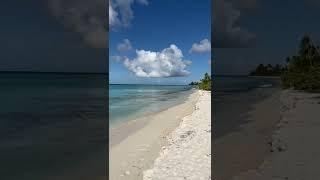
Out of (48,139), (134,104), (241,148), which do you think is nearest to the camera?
(241,148)

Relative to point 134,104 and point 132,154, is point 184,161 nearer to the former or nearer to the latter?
point 132,154

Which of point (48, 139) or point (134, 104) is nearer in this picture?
point (48, 139)

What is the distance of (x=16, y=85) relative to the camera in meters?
11.7

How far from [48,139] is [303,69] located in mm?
7148

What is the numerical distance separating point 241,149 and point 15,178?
240cm

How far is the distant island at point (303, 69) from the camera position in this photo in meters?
9.27

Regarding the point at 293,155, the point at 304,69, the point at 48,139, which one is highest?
the point at 304,69

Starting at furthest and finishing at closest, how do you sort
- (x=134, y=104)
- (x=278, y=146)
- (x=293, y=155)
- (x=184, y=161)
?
(x=134, y=104)
(x=278, y=146)
(x=184, y=161)
(x=293, y=155)

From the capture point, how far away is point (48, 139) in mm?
5793

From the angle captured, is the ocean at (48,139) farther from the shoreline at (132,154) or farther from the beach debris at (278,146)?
the beach debris at (278,146)

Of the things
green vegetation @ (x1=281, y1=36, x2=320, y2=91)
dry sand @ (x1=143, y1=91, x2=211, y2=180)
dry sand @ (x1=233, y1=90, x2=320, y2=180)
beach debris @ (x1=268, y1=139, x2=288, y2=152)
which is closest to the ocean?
dry sand @ (x1=143, y1=91, x2=211, y2=180)

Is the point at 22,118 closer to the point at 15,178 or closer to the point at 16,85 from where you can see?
the point at 16,85

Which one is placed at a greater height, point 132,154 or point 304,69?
point 304,69

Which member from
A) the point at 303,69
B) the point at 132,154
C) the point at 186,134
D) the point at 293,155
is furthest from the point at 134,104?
the point at 293,155
